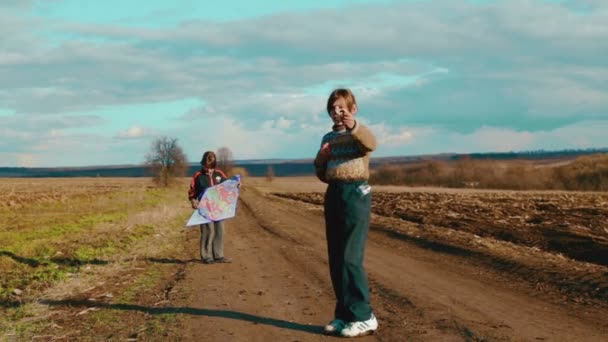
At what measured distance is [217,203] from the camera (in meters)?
13.5

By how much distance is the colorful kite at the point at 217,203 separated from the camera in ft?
43.8

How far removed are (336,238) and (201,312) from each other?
2.52 meters

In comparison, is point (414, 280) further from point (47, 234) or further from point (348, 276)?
point (47, 234)

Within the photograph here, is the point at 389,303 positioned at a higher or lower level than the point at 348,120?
lower

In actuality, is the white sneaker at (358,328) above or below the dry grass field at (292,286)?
above

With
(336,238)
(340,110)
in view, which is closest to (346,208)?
(336,238)

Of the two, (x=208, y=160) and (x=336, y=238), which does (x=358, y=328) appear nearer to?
(x=336, y=238)

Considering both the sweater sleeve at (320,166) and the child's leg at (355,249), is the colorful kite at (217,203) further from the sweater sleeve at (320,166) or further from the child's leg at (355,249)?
the child's leg at (355,249)

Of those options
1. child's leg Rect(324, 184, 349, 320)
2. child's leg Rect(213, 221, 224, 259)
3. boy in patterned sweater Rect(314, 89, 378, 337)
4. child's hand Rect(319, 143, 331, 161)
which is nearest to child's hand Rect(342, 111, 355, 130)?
boy in patterned sweater Rect(314, 89, 378, 337)

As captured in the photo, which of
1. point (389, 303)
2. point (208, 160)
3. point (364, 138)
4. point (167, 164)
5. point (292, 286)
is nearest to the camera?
point (364, 138)

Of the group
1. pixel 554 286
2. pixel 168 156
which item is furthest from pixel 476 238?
pixel 168 156

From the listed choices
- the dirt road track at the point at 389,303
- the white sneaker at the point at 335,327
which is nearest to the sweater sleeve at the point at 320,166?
the white sneaker at the point at 335,327

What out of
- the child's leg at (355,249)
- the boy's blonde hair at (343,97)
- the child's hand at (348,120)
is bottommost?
the child's leg at (355,249)

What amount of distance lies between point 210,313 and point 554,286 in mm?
5514
